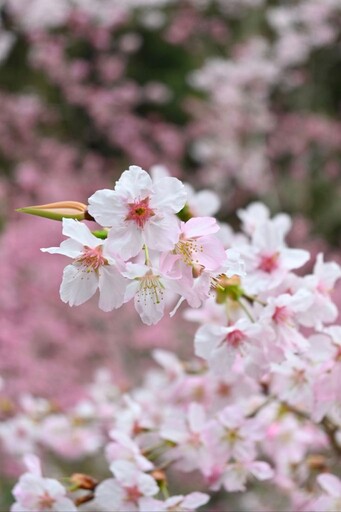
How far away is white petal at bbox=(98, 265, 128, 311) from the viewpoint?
82 cm

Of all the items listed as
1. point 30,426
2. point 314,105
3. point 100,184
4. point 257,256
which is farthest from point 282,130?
point 257,256

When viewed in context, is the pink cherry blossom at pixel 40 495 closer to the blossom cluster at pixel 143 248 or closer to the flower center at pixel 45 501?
the flower center at pixel 45 501

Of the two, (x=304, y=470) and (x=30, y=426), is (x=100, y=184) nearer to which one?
(x=30, y=426)

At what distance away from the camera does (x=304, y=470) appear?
1.45 m

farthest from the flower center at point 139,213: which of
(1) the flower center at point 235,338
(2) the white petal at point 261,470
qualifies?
(2) the white petal at point 261,470

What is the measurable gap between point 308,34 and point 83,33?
1596mm

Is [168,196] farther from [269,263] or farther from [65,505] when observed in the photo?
[65,505]

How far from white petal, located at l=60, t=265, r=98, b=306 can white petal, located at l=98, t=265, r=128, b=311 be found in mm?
22

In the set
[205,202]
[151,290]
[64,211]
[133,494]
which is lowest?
[133,494]

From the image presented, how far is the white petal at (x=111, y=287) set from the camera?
32.2 inches

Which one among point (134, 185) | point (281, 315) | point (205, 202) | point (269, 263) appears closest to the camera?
point (134, 185)

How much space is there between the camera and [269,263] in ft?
3.62

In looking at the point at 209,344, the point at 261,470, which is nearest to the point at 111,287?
the point at 209,344

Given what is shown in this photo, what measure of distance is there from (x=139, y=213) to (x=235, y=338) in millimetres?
314
